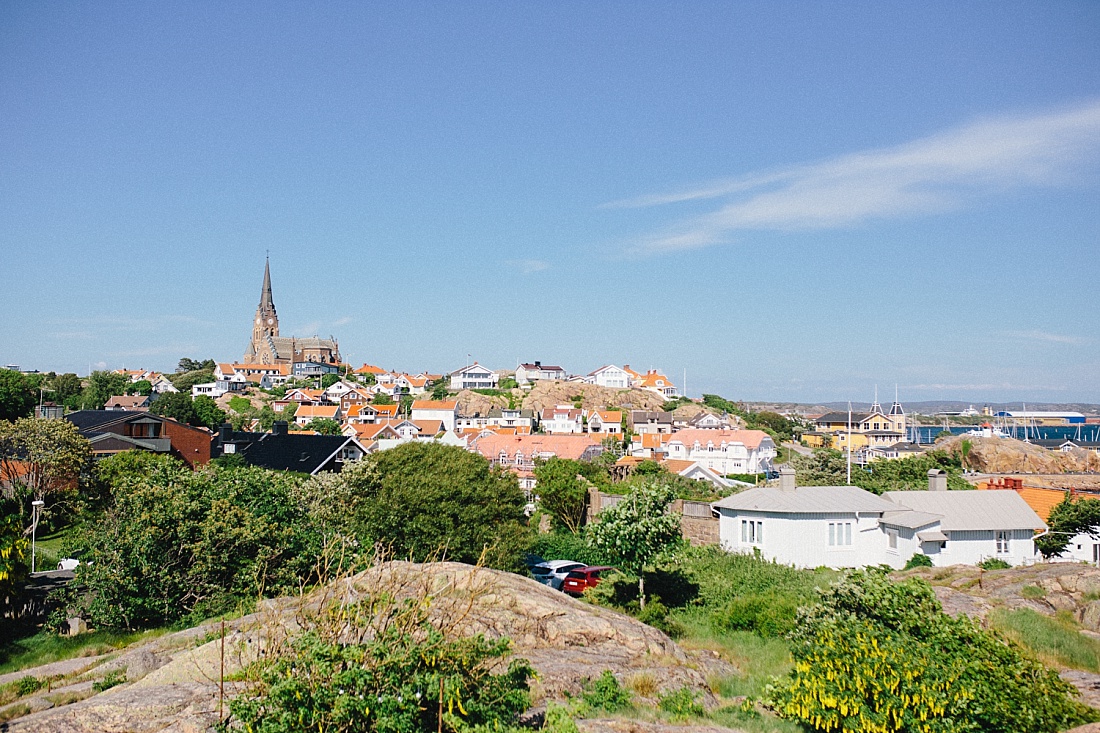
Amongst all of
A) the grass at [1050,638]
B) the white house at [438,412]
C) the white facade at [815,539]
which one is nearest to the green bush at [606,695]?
the grass at [1050,638]

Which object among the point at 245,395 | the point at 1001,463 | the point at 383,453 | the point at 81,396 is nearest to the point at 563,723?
the point at 383,453

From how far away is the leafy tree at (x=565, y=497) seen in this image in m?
38.5

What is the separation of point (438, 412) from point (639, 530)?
94481mm

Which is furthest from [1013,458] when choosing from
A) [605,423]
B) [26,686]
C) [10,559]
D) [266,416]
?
[266,416]

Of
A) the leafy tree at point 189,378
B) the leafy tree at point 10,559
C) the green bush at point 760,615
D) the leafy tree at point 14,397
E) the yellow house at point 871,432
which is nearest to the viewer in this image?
the leafy tree at point 10,559

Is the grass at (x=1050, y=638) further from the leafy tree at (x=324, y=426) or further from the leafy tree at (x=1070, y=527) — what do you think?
the leafy tree at (x=324, y=426)

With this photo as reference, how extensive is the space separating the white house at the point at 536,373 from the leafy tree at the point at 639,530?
119 m

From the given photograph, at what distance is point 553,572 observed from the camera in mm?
26984

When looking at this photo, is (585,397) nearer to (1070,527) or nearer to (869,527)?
(1070,527)

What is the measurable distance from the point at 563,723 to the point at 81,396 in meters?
121

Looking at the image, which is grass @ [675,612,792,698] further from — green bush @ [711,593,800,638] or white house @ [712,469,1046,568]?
white house @ [712,469,1046,568]

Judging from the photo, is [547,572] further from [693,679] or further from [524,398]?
[524,398]

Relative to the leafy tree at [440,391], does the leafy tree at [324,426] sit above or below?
below

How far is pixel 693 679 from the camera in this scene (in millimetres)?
12984
